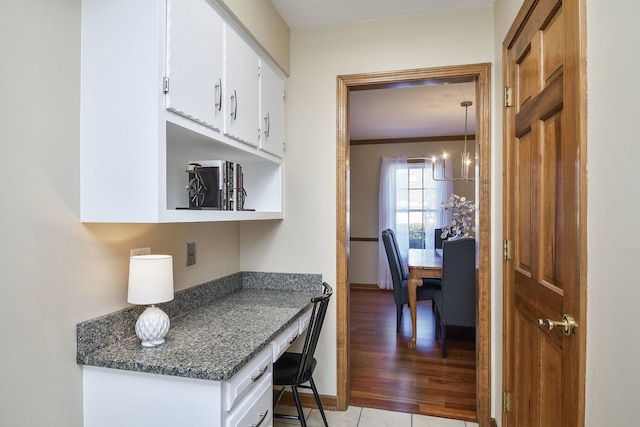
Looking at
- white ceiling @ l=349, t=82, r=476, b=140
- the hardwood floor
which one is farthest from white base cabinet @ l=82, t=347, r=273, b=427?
white ceiling @ l=349, t=82, r=476, b=140

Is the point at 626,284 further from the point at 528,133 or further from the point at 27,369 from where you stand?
the point at 27,369

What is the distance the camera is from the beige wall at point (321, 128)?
7.64ft

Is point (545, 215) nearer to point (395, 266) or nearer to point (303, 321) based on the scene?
point (303, 321)

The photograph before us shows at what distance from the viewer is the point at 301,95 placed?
248 centimetres

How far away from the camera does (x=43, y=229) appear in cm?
115

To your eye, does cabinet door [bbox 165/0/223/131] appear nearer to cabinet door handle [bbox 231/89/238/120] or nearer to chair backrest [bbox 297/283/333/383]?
cabinet door handle [bbox 231/89/238/120]

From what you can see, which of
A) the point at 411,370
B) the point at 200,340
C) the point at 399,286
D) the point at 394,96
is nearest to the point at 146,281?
the point at 200,340

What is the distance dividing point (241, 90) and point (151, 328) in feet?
3.87

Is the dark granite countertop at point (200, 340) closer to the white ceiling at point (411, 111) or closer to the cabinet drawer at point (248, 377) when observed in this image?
the cabinet drawer at point (248, 377)

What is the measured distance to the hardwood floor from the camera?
2480mm

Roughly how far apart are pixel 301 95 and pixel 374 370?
225cm

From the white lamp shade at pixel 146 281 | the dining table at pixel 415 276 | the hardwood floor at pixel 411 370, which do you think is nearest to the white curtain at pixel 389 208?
the hardwood floor at pixel 411 370

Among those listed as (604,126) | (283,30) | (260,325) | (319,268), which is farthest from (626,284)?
(283,30)

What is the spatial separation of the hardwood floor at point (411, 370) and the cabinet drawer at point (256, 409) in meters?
1.15
